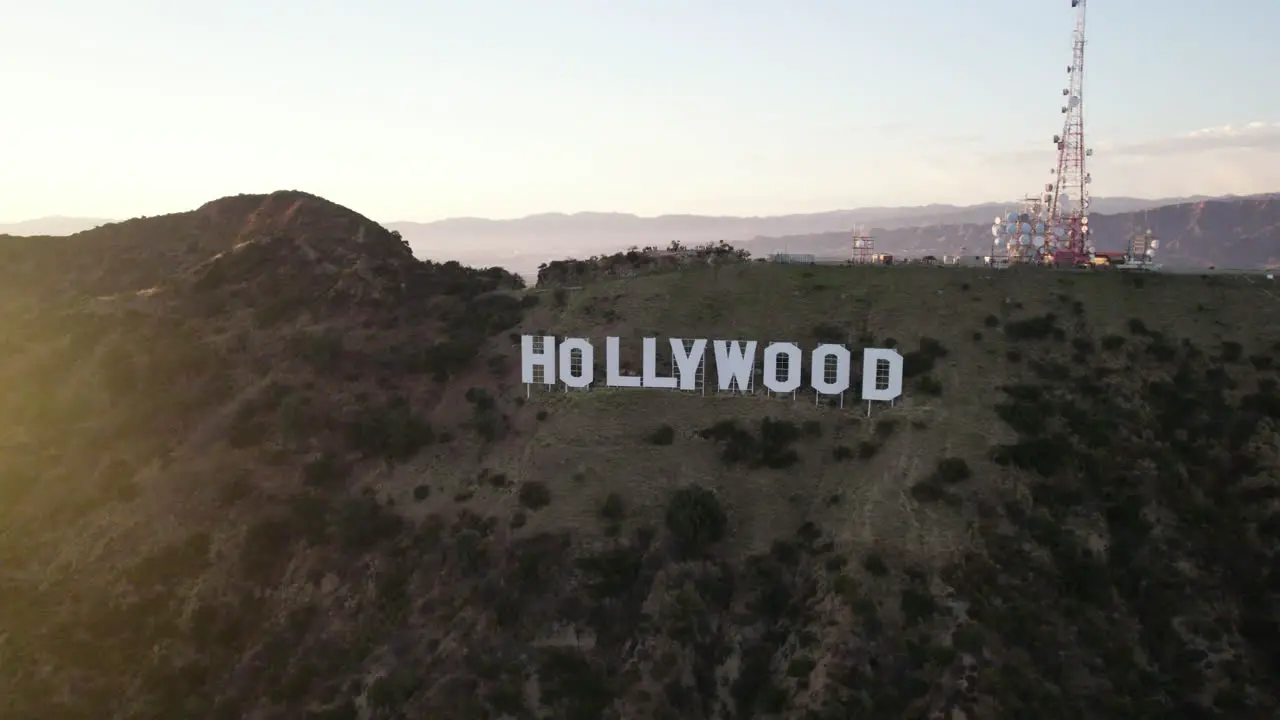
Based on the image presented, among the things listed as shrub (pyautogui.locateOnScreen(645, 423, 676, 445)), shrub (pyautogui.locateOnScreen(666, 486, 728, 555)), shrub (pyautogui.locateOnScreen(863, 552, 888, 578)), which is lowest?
shrub (pyautogui.locateOnScreen(863, 552, 888, 578))

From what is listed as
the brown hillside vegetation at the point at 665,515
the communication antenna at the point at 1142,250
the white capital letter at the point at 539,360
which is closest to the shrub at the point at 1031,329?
the brown hillside vegetation at the point at 665,515

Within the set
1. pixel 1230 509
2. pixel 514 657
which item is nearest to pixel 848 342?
pixel 1230 509

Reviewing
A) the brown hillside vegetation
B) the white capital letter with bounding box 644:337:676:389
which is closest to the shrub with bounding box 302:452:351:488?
the brown hillside vegetation

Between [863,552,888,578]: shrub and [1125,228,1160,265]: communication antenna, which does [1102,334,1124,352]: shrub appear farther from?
[863,552,888,578]: shrub

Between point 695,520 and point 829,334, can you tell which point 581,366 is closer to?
point 695,520

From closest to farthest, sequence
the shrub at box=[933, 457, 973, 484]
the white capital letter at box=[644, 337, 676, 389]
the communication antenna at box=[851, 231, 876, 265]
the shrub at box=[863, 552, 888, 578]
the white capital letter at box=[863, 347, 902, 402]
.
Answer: the shrub at box=[863, 552, 888, 578] → the shrub at box=[933, 457, 973, 484] → the white capital letter at box=[863, 347, 902, 402] → the white capital letter at box=[644, 337, 676, 389] → the communication antenna at box=[851, 231, 876, 265]

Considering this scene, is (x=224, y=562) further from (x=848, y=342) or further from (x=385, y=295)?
(x=848, y=342)

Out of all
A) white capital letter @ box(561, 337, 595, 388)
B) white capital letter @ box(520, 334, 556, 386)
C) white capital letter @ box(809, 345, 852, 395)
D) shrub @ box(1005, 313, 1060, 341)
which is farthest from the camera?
shrub @ box(1005, 313, 1060, 341)
